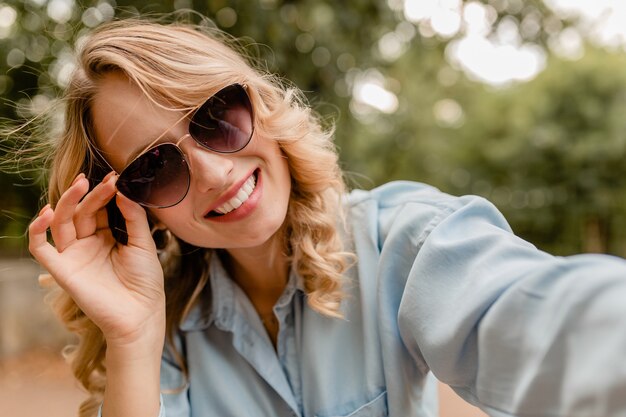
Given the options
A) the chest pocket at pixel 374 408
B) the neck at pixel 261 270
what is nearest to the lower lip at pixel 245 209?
the neck at pixel 261 270

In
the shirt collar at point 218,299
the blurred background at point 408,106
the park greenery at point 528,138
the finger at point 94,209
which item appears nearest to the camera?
the finger at point 94,209

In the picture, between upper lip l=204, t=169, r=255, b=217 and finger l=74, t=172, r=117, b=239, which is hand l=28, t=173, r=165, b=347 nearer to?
finger l=74, t=172, r=117, b=239

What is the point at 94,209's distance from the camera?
1812mm

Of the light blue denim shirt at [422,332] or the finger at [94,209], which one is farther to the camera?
the finger at [94,209]

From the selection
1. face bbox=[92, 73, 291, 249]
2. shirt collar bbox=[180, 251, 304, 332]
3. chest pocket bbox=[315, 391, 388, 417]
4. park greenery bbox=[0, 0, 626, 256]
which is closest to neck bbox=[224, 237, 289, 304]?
shirt collar bbox=[180, 251, 304, 332]

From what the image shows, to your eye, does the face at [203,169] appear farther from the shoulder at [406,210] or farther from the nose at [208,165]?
the shoulder at [406,210]

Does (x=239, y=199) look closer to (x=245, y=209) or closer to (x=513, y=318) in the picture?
(x=245, y=209)

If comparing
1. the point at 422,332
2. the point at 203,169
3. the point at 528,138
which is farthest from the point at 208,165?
the point at 528,138

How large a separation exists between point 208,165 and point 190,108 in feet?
0.54

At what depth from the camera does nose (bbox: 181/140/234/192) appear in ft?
5.35

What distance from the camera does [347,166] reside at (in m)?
5.02

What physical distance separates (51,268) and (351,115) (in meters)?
3.92

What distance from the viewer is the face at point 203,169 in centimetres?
163

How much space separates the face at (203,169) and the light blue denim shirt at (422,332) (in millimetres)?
305
